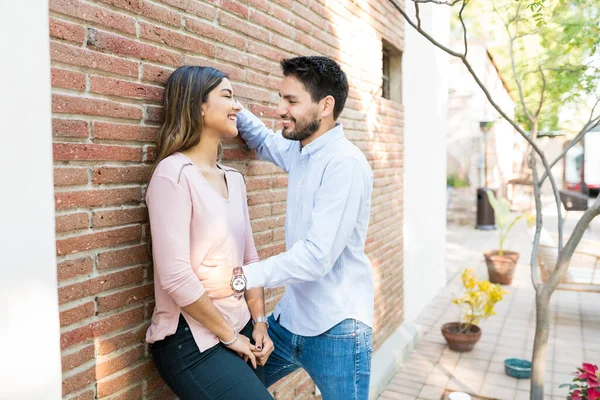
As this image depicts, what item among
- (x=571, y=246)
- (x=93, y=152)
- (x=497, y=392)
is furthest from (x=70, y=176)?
(x=497, y=392)

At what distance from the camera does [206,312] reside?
2166 mm

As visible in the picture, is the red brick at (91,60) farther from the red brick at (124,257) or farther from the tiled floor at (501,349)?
the tiled floor at (501,349)

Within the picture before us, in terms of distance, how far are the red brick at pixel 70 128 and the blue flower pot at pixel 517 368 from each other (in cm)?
466

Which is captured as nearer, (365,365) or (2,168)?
(2,168)

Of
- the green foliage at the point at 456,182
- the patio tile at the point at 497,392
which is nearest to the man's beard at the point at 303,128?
the patio tile at the point at 497,392

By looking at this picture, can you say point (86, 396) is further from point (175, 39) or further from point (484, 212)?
point (484, 212)

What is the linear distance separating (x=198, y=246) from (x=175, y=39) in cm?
98

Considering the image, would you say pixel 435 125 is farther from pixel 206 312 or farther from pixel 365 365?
pixel 206 312

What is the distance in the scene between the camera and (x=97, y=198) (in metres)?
2.12

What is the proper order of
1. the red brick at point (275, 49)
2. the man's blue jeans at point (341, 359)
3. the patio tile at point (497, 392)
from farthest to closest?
the patio tile at point (497, 392), the red brick at point (275, 49), the man's blue jeans at point (341, 359)

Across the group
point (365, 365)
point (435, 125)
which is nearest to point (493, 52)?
point (435, 125)

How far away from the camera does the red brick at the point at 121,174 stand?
2.13 meters

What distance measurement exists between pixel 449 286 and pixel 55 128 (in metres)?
8.03

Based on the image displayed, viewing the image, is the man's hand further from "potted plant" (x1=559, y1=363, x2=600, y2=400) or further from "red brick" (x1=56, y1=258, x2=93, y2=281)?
"potted plant" (x1=559, y1=363, x2=600, y2=400)
